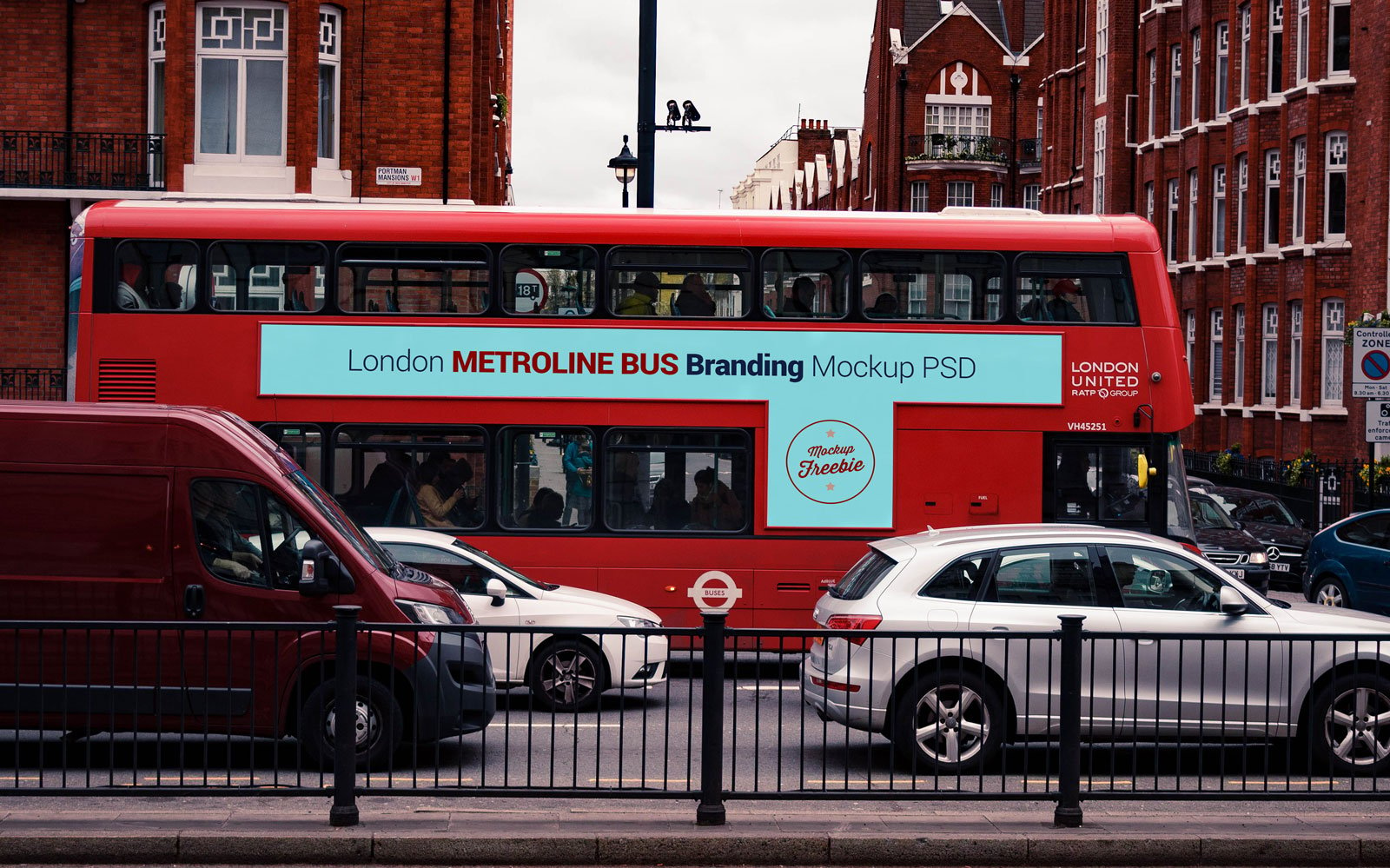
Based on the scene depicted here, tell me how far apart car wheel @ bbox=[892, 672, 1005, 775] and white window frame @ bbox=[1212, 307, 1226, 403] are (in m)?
32.6

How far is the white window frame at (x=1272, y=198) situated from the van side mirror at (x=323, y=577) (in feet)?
103

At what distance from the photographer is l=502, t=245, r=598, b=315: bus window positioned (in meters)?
14.4

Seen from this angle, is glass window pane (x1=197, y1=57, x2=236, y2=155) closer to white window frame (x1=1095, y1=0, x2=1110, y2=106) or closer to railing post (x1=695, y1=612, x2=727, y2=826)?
railing post (x1=695, y1=612, x2=727, y2=826)

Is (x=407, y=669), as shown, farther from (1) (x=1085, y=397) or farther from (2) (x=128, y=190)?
(2) (x=128, y=190)

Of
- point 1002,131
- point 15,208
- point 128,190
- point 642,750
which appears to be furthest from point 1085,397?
point 1002,131

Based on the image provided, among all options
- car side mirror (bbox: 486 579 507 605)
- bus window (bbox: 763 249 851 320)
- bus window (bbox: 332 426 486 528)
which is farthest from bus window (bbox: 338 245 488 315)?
car side mirror (bbox: 486 579 507 605)

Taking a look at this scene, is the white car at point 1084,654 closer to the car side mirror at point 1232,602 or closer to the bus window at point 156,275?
the car side mirror at point 1232,602

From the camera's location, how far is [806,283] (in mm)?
14523

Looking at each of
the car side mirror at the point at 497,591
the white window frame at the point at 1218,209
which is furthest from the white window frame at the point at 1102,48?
the car side mirror at the point at 497,591

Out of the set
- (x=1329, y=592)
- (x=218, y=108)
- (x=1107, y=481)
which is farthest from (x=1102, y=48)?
(x=1107, y=481)

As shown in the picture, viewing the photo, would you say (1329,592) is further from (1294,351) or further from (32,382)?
(32,382)

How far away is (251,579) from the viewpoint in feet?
31.9

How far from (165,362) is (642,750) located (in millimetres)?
8160

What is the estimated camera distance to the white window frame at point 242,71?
24.2 meters
